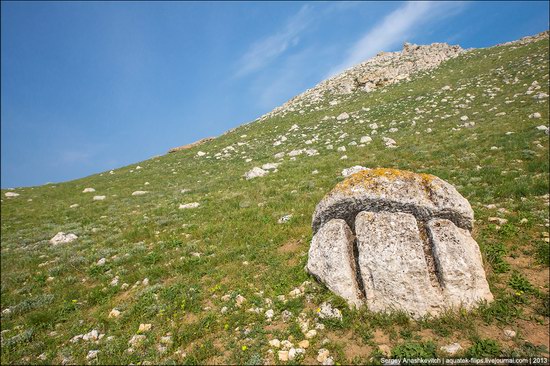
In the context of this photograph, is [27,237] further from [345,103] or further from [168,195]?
[345,103]

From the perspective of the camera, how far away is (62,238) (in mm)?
15945

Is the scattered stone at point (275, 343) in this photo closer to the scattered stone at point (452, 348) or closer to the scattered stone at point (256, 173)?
the scattered stone at point (452, 348)

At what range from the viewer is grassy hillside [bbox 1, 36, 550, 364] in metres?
6.56

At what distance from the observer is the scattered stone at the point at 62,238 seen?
15.7 meters

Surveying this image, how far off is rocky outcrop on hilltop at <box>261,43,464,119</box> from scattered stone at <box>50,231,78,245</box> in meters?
36.7

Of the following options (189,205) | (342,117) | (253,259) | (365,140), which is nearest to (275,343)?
(253,259)

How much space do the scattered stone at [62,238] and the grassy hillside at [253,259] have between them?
29.0 inches

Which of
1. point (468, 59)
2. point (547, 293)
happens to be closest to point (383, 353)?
point (547, 293)

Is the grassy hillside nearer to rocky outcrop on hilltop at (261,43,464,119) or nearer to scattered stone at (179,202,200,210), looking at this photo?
scattered stone at (179,202,200,210)

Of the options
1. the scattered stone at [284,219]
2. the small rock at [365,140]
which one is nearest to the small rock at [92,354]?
the scattered stone at [284,219]

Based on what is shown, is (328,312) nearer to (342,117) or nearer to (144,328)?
(144,328)

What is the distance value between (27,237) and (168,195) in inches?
340

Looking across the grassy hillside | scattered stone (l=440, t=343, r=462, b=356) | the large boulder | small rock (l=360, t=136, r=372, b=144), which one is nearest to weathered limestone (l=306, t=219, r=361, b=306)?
the large boulder

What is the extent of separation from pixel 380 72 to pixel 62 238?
50287 mm
